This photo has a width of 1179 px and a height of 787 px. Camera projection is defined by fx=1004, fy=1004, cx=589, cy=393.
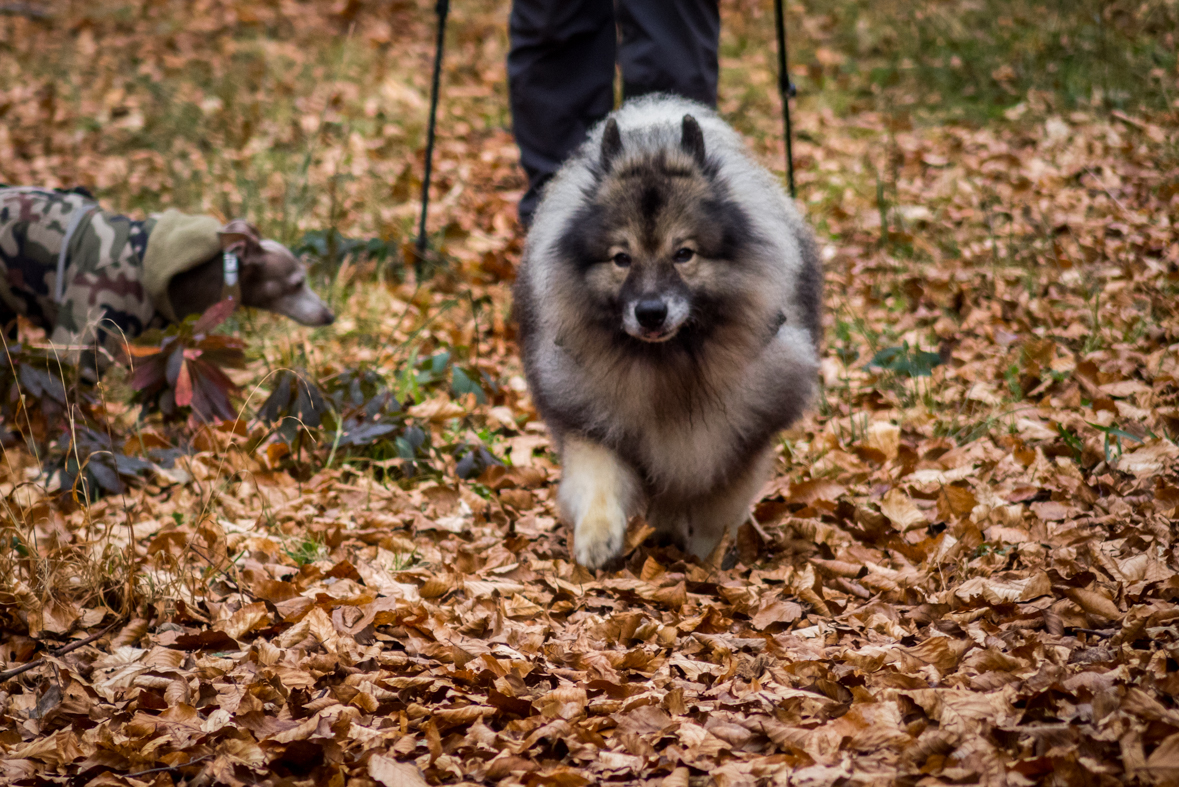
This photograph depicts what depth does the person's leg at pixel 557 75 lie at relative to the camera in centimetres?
457

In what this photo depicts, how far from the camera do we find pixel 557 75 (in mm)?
4699

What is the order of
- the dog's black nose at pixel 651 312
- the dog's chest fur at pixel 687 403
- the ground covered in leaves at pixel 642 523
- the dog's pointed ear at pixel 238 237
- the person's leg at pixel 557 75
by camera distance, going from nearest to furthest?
the ground covered in leaves at pixel 642 523, the dog's black nose at pixel 651 312, the dog's chest fur at pixel 687 403, the person's leg at pixel 557 75, the dog's pointed ear at pixel 238 237

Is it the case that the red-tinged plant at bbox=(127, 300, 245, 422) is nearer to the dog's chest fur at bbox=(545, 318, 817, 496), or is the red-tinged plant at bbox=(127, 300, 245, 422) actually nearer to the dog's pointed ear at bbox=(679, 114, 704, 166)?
the dog's chest fur at bbox=(545, 318, 817, 496)

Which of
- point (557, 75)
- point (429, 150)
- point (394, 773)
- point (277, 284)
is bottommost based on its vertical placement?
point (394, 773)

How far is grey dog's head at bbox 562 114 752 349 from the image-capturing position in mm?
2824

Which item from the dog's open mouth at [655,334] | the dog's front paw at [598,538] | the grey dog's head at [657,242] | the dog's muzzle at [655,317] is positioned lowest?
the dog's front paw at [598,538]

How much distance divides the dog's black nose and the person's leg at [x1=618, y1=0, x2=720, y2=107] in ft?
5.79

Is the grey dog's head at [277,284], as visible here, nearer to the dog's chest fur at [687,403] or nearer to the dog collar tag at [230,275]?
the dog collar tag at [230,275]

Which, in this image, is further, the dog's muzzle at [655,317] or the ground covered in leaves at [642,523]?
the dog's muzzle at [655,317]

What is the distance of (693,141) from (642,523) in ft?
3.83

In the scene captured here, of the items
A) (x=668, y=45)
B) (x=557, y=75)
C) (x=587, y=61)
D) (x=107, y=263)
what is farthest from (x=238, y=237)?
(x=668, y=45)

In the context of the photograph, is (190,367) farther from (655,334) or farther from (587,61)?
(587,61)

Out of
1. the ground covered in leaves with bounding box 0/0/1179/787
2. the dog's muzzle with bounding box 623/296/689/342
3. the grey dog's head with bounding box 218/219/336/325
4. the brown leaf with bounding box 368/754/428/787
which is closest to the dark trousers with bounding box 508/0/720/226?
the ground covered in leaves with bounding box 0/0/1179/787

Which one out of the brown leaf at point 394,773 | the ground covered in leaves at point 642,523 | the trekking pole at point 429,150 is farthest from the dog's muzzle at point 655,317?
the trekking pole at point 429,150
